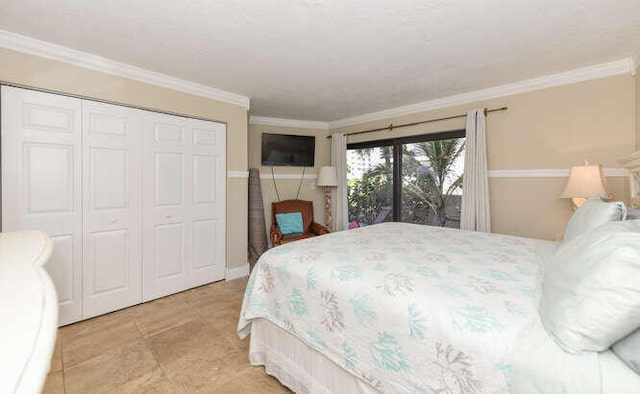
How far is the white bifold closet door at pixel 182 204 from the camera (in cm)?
279

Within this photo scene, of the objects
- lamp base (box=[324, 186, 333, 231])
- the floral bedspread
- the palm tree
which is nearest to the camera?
the floral bedspread

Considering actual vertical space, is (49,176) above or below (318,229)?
above

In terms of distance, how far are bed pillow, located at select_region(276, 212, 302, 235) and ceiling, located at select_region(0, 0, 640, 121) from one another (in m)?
1.94

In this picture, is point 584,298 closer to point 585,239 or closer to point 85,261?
point 585,239

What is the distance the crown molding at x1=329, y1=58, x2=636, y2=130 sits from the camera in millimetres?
2461

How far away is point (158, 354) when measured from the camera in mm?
1936

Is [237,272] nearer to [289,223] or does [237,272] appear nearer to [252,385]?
[289,223]

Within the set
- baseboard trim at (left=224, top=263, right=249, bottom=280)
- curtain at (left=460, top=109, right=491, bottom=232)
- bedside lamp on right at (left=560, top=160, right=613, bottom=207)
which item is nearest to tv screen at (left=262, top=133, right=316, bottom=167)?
baseboard trim at (left=224, top=263, right=249, bottom=280)

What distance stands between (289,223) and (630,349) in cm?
Answer: 365

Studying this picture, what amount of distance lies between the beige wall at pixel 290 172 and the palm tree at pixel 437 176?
64.8 inches

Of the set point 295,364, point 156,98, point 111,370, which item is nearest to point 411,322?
point 295,364

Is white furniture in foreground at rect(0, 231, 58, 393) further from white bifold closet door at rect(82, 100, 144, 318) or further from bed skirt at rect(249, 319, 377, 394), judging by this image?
white bifold closet door at rect(82, 100, 144, 318)

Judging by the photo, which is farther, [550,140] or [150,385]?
[550,140]

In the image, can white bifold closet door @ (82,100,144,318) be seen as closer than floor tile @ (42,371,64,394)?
No
